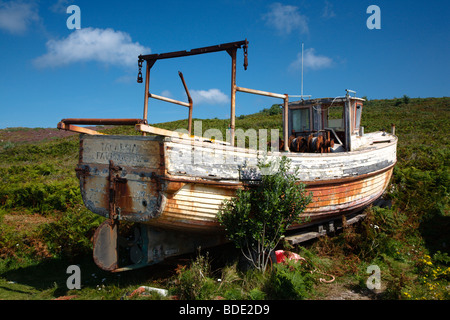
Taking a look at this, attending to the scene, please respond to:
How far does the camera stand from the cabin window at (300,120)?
9523mm

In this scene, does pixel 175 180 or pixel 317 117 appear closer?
pixel 175 180

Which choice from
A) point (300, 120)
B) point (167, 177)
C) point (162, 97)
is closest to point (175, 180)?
point (167, 177)

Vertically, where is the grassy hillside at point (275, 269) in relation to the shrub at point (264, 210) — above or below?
below

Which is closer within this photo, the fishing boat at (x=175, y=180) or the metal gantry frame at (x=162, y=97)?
the metal gantry frame at (x=162, y=97)

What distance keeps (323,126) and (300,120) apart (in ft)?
2.21

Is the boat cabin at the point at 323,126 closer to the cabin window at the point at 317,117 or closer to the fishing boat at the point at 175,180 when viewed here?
the cabin window at the point at 317,117

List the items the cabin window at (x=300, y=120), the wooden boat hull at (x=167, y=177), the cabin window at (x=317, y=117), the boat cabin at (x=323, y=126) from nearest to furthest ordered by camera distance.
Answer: the wooden boat hull at (x=167, y=177), the boat cabin at (x=323, y=126), the cabin window at (x=317, y=117), the cabin window at (x=300, y=120)

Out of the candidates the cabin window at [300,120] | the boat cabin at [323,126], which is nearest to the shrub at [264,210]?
the boat cabin at [323,126]

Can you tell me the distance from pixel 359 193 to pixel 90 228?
7070 mm

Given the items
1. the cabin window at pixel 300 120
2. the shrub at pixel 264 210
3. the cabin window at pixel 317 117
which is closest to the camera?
the shrub at pixel 264 210

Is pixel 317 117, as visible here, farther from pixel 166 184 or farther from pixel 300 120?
pixel 166 184

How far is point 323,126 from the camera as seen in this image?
938 cm

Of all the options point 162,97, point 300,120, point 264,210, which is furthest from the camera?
point 300,120

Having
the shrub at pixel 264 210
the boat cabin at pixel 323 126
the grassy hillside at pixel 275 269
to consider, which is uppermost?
the boat cabin at pixel 323 126
